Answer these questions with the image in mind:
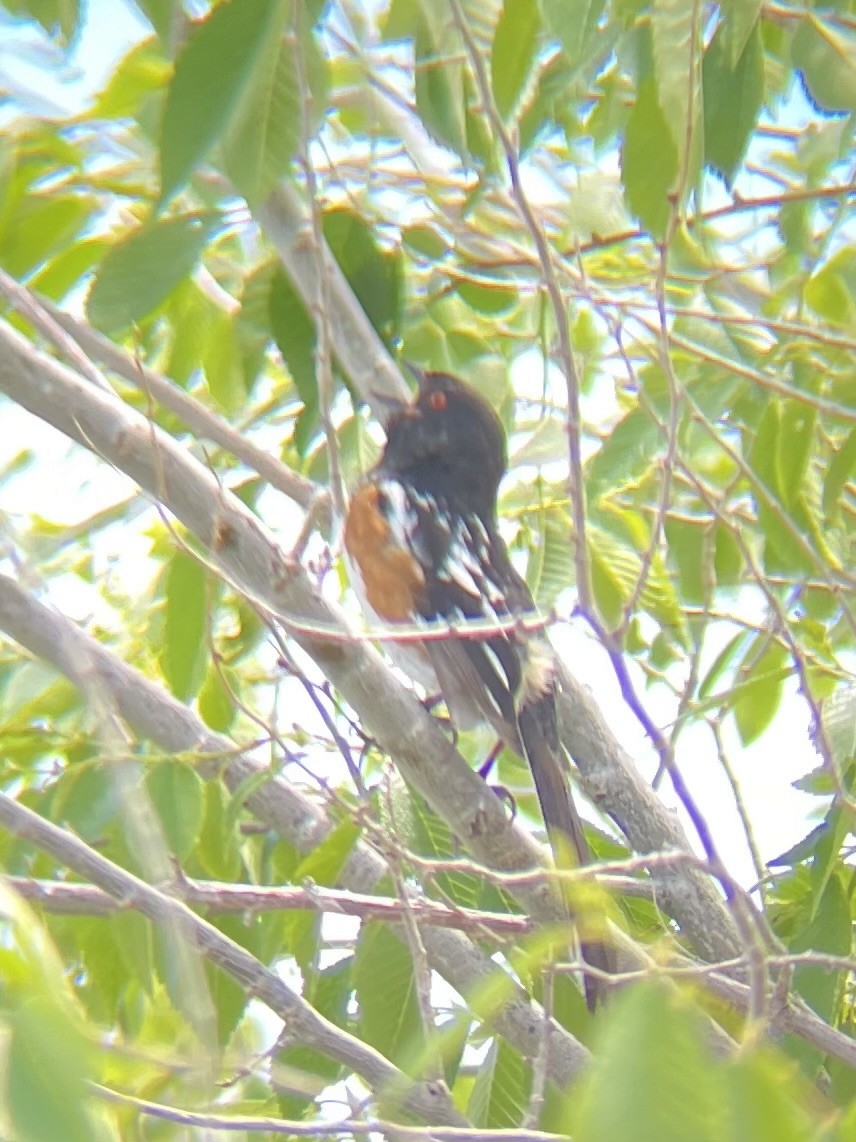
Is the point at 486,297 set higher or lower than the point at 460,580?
higher

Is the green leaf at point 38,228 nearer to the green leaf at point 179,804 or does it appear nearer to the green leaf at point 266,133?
the green leaf at point 266,133

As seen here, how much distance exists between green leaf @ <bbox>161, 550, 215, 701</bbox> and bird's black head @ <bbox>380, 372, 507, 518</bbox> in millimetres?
1776

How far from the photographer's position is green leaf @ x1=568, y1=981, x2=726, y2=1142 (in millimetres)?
833

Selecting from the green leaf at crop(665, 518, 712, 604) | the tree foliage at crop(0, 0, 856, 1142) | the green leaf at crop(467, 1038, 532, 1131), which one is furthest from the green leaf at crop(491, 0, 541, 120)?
the green leaf at crop(467, 1038, 532, 1131)

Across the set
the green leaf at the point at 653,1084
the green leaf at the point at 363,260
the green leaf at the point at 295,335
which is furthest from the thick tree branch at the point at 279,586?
the green leaf at the point at 653,1084

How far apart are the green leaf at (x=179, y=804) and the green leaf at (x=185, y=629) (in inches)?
7.2

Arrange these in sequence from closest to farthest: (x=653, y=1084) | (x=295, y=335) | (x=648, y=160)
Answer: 1. (x=653, y=1084)
2. (x=648, y=160)
3. (x=295, y=335)

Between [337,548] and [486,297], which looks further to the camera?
[486,297]

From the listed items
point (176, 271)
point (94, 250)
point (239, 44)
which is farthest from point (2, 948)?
point (94, 250)

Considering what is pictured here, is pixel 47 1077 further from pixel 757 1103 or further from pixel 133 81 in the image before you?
pixel 133 81

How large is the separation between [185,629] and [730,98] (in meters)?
1.41

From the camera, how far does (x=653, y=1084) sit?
0.84m

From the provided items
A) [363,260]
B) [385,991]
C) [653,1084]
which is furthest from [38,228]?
[653,1084]

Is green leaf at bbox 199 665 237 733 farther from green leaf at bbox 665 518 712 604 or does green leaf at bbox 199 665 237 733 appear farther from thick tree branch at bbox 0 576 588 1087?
green leaf at bbox 665 518 712 604
